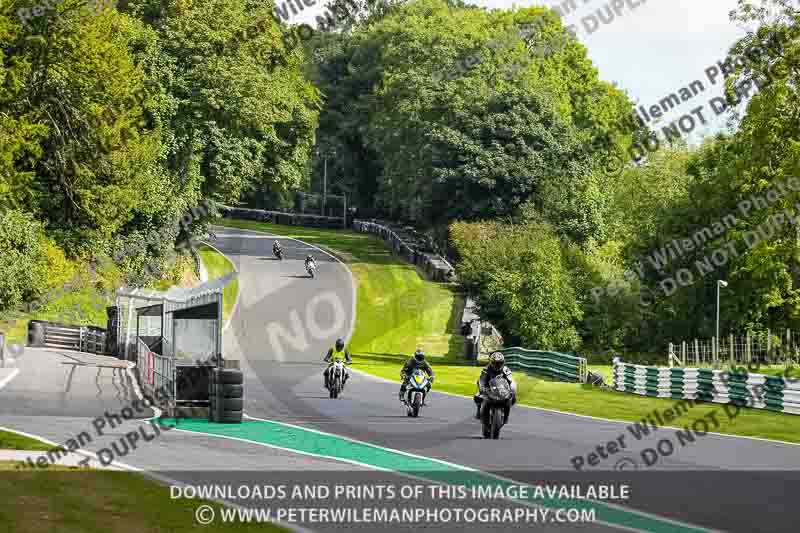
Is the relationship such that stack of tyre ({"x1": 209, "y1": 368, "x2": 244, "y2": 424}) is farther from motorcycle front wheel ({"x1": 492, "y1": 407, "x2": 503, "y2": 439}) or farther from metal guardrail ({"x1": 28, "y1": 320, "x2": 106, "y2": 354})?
metal guardrail ({"x1": 28, "y1": 320, "x2": 106, "y2": 354})

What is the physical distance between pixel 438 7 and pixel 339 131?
50.5ft

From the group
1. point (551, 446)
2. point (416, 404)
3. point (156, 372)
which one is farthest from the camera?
point (156, 372)

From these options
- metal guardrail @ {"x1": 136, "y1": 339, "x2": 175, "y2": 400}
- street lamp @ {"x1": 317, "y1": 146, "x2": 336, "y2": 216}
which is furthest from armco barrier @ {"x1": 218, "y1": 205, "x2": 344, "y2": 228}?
metal guardrail @ {"x1": 136, "y1": 339, "x2": 175, "y2": 400}

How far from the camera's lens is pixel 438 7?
116m

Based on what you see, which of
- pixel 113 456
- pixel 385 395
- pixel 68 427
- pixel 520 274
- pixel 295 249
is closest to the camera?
pixel 113 456

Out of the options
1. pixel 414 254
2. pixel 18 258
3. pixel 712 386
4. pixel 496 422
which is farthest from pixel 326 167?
pixel 496 422

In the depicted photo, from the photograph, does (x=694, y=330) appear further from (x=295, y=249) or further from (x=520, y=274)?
(x=295, y=249)

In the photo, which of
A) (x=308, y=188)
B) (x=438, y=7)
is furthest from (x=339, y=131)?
(x=438, y=7)

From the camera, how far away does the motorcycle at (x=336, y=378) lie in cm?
3394
